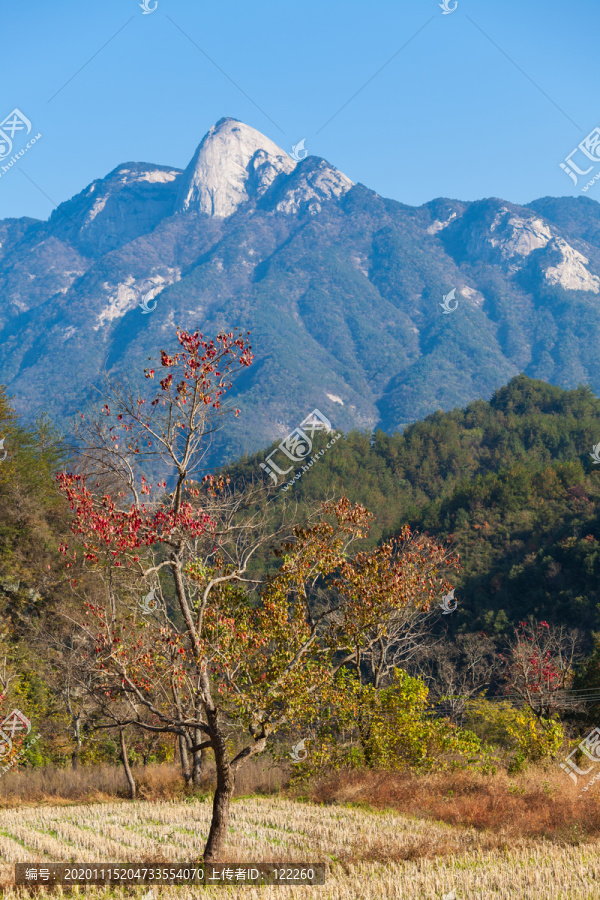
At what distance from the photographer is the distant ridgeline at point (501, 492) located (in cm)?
5778

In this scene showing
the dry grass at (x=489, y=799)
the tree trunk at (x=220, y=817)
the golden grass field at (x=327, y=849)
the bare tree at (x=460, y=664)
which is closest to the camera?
the golden grass field at (x=327, y=849)

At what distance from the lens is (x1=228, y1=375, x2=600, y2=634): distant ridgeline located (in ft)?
190

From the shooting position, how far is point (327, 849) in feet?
42.3

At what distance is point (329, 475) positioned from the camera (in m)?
111

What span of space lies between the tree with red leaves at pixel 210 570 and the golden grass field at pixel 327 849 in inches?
82.0

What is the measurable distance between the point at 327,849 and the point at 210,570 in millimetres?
5557

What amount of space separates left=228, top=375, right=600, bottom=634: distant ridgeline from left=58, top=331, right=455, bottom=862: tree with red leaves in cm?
146

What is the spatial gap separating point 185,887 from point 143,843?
4.75m

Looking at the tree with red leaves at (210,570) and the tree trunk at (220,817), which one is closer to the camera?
the tree with red leaves at (210,570)

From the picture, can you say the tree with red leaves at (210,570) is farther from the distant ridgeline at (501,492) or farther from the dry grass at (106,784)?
the dry grass at (106,784)

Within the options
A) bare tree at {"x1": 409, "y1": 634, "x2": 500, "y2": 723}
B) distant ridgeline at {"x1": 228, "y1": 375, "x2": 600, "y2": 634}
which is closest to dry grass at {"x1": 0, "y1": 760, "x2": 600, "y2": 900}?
distant ridgeline at {"x1": 228, "y1": 375, "x2": 600, "y2": 634}

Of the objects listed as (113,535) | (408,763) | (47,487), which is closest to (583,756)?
(408,763)

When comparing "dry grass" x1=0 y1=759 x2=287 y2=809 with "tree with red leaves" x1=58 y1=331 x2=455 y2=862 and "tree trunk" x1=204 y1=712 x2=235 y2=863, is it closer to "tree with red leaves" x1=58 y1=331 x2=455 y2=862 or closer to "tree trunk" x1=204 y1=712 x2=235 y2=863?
"tree with red leaves" x1=58 y1=331 x2=455 y2=862

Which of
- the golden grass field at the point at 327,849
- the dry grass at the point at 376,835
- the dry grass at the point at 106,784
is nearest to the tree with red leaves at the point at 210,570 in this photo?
the golden grass field at the point at 327,849
